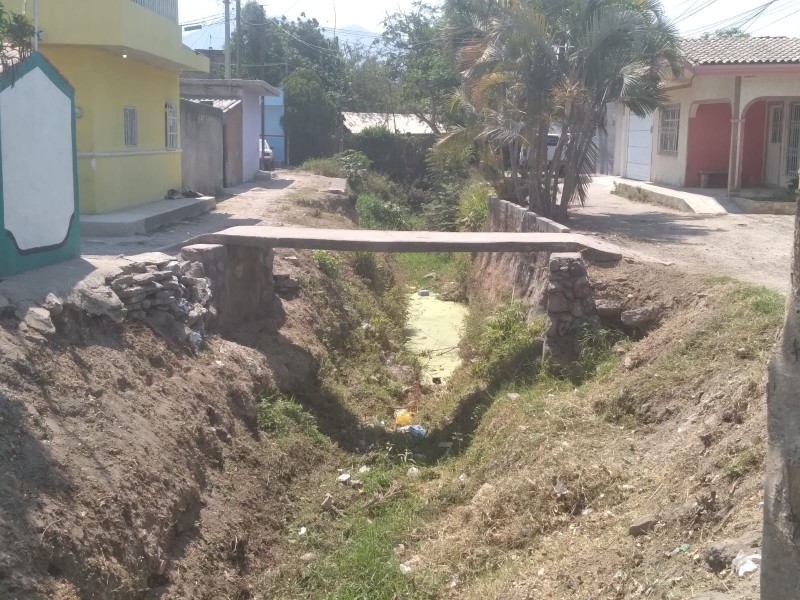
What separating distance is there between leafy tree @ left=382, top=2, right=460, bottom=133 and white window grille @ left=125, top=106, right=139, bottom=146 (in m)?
12.3

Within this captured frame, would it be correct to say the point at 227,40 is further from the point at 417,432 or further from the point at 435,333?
the point at 417,432

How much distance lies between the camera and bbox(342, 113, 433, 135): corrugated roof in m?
34.7

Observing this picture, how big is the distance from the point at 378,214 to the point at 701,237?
440 inches

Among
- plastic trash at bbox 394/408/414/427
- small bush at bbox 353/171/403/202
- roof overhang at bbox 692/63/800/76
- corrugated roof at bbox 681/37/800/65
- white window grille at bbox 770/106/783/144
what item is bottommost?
plastic trash at bbox 394/408/414/427

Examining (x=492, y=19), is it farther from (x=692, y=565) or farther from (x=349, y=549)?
(x=692, y=565)

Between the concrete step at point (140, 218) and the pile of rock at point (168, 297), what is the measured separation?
3199mm

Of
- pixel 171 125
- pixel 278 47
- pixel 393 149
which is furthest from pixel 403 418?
pixel 278 47

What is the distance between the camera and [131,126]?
15.5 metres

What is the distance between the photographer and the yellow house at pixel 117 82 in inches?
517

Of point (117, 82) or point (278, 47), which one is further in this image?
point (278, 47)

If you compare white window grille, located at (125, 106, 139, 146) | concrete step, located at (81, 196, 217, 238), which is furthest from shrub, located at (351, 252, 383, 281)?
white window grille, located at (125, 106, 139, 146)

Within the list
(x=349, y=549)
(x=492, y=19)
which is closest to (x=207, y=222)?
(x=492, y=19)

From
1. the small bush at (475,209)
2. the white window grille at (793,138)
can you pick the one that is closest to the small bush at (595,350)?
the small bush at (475,209)

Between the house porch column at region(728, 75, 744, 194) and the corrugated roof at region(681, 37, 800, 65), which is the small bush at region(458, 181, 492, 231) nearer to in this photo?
the house porch column at region(728, 75, 744, 194)
